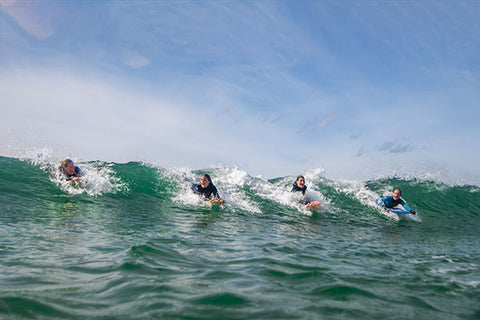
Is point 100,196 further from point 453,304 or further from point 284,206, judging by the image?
point 453,304

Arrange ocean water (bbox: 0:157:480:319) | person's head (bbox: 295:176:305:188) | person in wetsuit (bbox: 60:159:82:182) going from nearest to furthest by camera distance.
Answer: ocean water (bbox: 0:157:480:319)
person in wetsuit (bbox: 60:159:82:182)
person's head (bbox: 295:176:305:188)

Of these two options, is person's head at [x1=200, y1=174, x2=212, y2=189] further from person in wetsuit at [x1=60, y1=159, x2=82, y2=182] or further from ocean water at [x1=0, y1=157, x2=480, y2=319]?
person in wetsuit at [x1=60, y1=159, x2=82, y2=182]

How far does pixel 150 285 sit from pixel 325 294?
1977 millimetres

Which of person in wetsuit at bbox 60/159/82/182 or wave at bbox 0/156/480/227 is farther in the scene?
person in wetsuit at bbox 60/159/82/182

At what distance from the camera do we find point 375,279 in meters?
4.37

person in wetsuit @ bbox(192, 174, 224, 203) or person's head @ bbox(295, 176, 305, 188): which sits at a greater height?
person's head @ bbox(295, 176, 305, 188)

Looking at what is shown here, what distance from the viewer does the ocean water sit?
311 cm

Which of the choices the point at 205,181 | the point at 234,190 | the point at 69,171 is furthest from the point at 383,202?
the point at 69,171

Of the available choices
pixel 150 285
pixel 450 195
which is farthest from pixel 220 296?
pixel 450 195

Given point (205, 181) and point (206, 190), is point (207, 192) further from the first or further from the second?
point (205, 181)

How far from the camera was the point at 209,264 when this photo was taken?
4629 mm

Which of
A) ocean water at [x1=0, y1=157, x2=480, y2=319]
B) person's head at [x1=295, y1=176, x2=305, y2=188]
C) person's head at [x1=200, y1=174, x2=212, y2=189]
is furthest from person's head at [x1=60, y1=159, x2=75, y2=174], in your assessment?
person's head at [x1=295, y1=176, x2=305, y2=188]

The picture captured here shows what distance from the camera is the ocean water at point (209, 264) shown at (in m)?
3.11

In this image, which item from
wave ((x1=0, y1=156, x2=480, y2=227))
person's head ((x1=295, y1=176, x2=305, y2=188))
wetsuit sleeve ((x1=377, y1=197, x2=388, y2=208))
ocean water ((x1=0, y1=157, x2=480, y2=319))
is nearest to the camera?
ocean water ((x1=0, y1=157, x2=480, y2=319))
